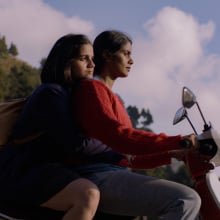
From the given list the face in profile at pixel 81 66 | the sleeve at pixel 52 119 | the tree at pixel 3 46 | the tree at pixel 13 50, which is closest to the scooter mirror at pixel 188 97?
the face in profile at pixel 81 66

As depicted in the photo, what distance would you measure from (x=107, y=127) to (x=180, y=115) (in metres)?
0.62

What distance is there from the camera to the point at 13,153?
3115mm

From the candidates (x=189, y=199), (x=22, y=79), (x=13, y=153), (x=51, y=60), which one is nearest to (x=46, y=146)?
(x=13, y=153)

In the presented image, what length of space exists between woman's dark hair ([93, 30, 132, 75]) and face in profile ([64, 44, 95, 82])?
0.56 feet

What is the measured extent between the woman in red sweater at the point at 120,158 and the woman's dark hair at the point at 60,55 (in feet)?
0.59

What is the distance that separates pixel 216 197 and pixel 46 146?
907 millimetres

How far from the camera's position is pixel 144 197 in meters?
2.95

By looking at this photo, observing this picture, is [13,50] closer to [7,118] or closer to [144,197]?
[7,118]

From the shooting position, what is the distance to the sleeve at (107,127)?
2.93 meters

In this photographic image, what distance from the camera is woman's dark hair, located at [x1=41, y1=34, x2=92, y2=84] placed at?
3.30m

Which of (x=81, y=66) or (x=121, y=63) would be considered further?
(x=121, y=63)

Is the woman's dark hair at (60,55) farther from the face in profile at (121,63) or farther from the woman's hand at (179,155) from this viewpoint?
the woman's hand at (179,155)

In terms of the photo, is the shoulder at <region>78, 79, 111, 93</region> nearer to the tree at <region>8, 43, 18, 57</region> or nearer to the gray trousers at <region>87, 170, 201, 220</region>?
the gray trousers at <region>87, 170, 201, 220</region>

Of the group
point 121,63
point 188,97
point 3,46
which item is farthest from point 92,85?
point 3,46
